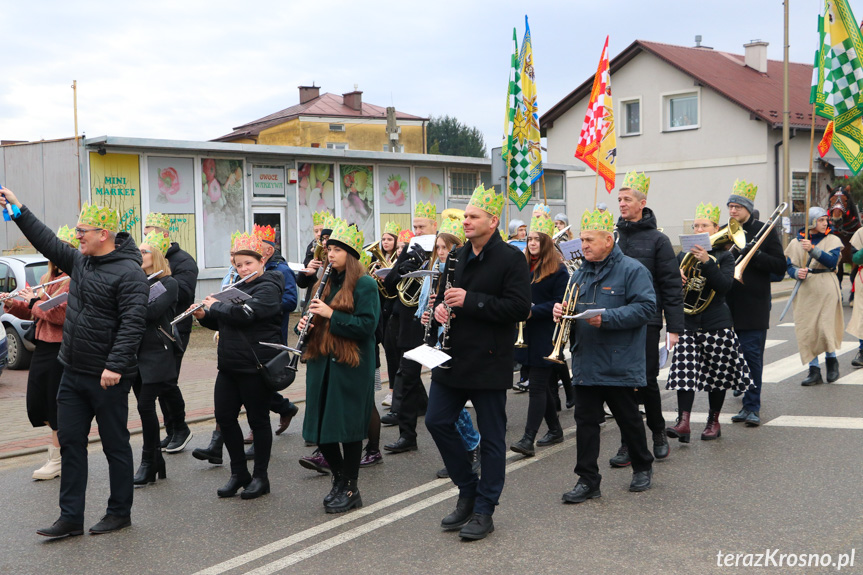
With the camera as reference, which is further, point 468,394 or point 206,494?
point 206,494

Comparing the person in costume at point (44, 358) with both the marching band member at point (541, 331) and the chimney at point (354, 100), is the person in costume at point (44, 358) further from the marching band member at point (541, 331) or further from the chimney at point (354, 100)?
the chimney at point (354, 100)

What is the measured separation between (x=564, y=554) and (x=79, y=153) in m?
12.7

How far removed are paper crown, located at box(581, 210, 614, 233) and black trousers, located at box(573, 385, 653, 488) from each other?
1.04 meters

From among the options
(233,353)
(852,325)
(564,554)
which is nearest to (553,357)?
(564,554)

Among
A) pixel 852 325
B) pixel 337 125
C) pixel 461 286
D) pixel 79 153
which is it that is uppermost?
pixel 337 125

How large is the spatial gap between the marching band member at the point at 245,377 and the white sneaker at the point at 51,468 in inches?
60.8

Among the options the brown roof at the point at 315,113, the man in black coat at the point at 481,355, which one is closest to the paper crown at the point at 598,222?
the man in black coat at the point at 481,355

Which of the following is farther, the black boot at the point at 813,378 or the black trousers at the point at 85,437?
the black boot at the point at 813,378

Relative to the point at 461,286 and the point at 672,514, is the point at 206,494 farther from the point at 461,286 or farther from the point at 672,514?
the point at 672,514

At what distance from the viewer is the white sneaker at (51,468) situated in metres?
7.00

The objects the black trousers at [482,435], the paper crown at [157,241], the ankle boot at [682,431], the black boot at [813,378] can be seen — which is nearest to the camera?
the black trousers at [482,435]

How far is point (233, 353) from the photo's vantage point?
632 cm

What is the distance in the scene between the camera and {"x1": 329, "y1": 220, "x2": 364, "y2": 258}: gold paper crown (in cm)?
603

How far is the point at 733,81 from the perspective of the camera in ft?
114
